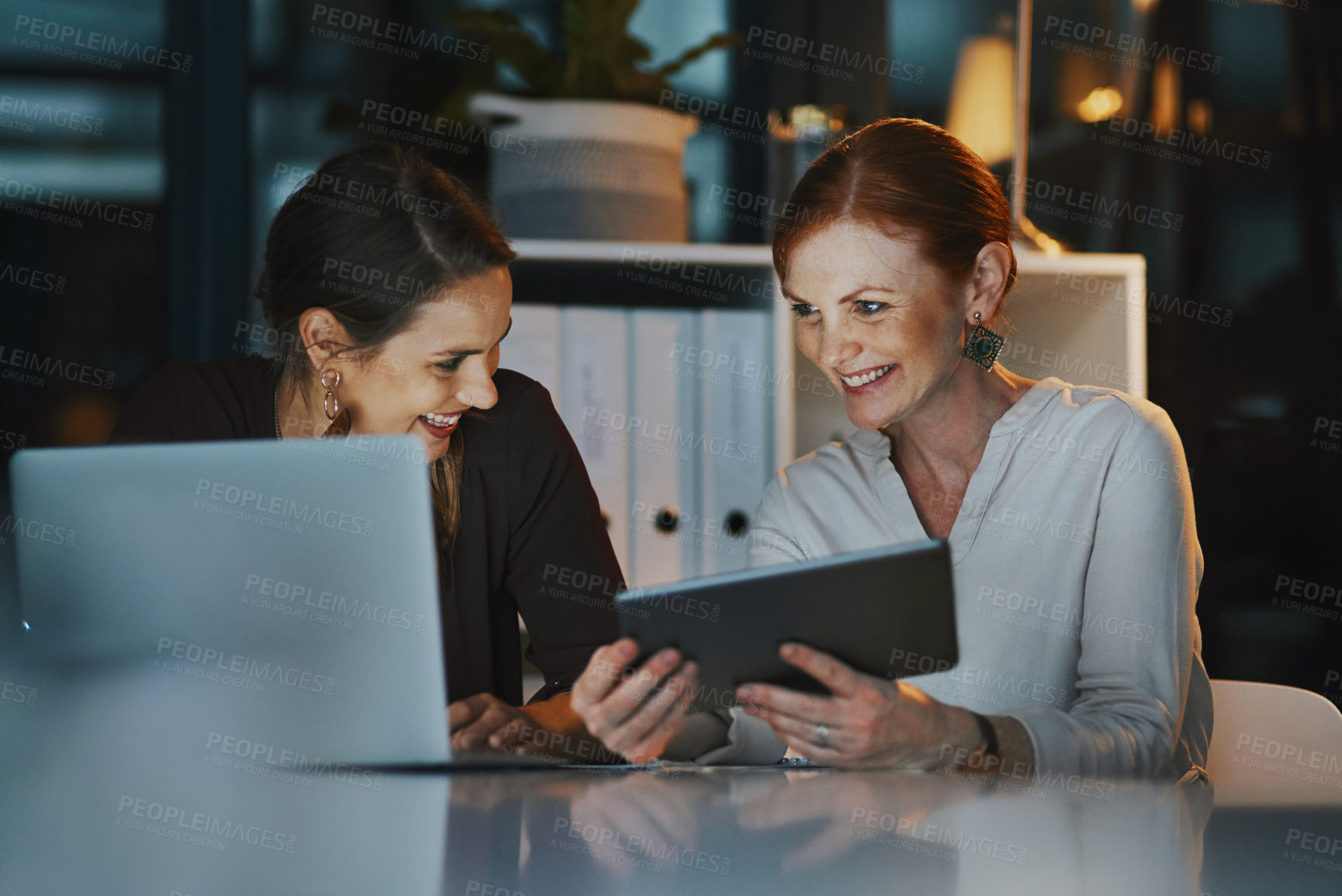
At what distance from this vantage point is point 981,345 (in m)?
1.46

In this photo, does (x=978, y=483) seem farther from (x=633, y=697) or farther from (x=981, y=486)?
(x=633, y=697)

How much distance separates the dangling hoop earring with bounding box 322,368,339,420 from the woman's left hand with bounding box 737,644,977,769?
2.45ft

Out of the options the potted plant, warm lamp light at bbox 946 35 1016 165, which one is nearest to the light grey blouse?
the potted plant

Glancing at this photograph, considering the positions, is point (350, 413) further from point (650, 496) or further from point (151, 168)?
point (151, 168)

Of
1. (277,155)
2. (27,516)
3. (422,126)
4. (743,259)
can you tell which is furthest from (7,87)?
(27,516)

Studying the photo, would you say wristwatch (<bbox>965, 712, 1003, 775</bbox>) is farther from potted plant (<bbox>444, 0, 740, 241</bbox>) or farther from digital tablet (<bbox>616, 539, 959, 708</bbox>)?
potted plant (<bbox>444, 0, 740, 241</bbox>)

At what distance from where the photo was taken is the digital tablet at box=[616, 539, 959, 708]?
888mm

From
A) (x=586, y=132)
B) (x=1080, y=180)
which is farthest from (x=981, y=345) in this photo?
(x=1080, y=180)

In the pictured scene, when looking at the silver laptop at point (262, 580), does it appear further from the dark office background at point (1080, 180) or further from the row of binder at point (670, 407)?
the dark office background at point (1080, 180)

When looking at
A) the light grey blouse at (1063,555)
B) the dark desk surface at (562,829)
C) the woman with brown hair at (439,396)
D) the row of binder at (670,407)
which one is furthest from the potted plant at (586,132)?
the dark desk surface at (562,829)

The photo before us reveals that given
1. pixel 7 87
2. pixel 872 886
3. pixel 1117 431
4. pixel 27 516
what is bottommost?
pixel 872 886

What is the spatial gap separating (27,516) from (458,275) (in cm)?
67

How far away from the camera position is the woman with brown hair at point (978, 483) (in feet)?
4.10

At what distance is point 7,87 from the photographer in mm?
2291
